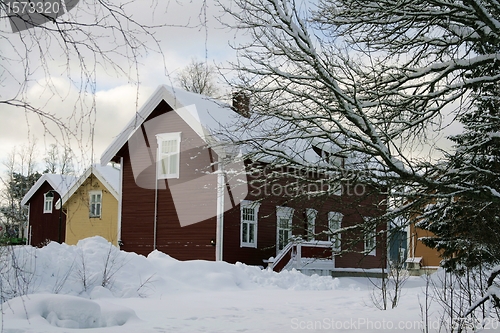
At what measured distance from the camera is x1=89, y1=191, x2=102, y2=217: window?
31531 millimetres

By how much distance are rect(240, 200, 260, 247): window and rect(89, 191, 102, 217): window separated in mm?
10946

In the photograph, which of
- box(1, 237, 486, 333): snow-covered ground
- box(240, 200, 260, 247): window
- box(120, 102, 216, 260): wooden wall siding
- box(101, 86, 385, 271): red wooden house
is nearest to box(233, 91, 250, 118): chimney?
box(1, 237, 486, 333): snow-covered ground

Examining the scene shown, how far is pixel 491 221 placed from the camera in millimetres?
8938

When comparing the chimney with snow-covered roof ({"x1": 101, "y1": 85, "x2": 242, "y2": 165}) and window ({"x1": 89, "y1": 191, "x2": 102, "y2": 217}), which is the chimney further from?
window ({"x1": 89, "y1": 191, "x2": 102, "y2": 217})

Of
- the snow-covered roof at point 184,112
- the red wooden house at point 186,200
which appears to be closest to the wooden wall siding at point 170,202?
the red wooden house at point 186,200

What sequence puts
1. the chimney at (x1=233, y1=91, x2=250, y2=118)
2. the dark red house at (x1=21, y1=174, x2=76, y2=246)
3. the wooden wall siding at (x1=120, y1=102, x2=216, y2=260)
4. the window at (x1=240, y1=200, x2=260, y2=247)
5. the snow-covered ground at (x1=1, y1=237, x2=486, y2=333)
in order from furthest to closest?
the dark red house at (x1=21, y1=174, x2=76, y2=246) → the window at (x1=240, y1=200, x2=260, y2=247) → the wooden wall siding at (x1=120, y1=102, x2=216, y2=260) → the chimney at (x1=233, y1=91, x2=250, y2=118) → the snow-covered ground at (x1=1, y1=237, x2=486, y2=333)

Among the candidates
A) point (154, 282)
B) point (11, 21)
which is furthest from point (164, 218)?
point (11, 21)

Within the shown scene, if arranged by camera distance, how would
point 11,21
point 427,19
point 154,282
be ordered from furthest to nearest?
point 154,282 → point 427,19 → point 11,21

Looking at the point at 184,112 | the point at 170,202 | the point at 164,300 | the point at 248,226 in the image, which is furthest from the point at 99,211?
the point at 164,300

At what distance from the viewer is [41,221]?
129 ft

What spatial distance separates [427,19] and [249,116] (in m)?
3.39

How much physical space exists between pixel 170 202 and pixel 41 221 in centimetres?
1887

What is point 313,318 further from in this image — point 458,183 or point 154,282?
point 154,282

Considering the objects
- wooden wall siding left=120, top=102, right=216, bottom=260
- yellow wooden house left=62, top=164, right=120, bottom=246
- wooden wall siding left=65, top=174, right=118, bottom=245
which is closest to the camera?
wooden wall siding left=120, top=102, right=216, bottom=260
